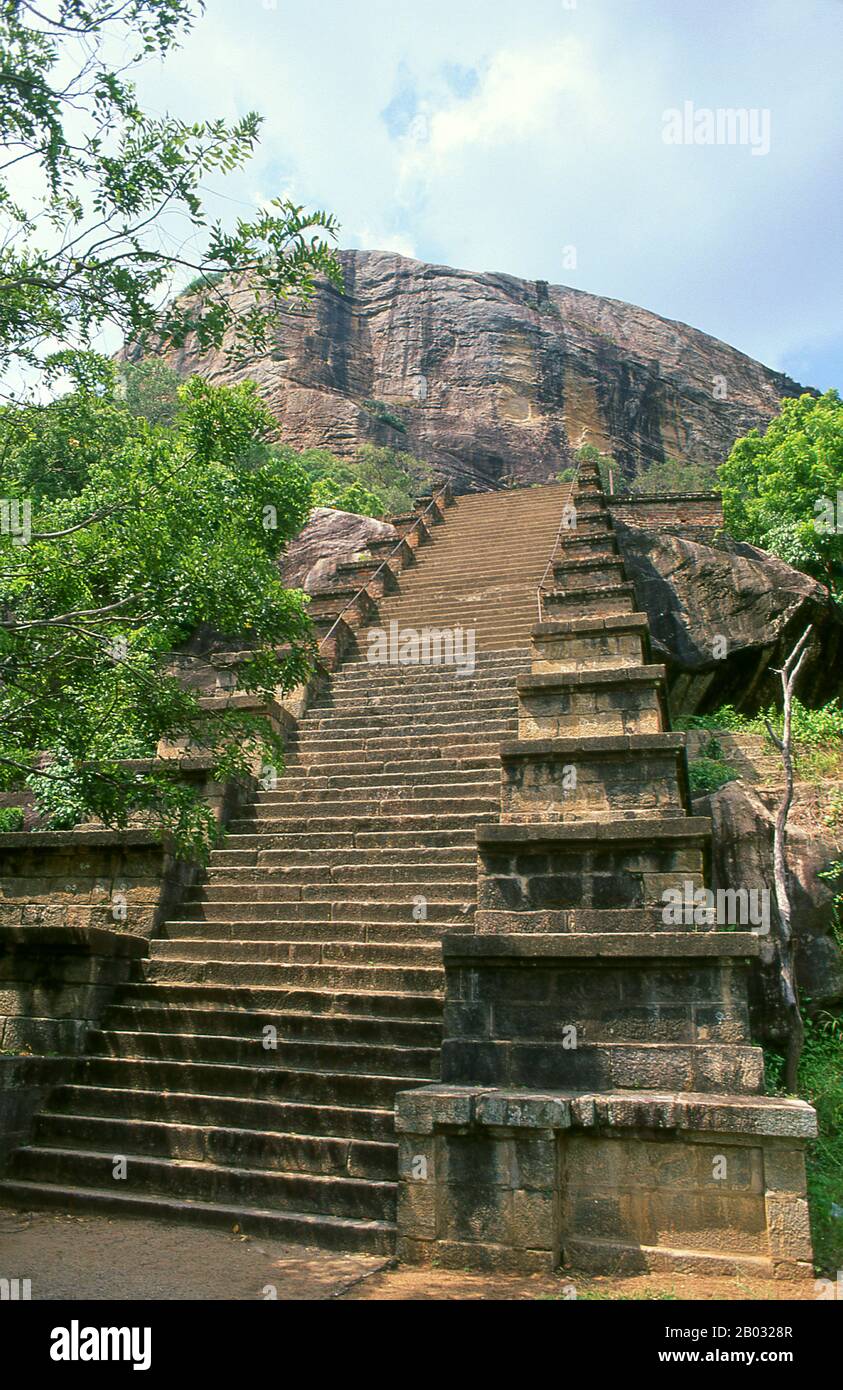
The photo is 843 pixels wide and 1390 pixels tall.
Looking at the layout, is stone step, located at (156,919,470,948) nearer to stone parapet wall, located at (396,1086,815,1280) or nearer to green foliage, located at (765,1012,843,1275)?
stone parapet wall, located at (396,1086,815,1280)

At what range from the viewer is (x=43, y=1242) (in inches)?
198

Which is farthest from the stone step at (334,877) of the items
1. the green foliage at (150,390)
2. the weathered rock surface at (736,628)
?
the green foliage at (150,390)

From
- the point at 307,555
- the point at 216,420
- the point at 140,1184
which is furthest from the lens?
the point at 307,555

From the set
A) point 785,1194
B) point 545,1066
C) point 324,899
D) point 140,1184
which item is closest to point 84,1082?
point 140,1184

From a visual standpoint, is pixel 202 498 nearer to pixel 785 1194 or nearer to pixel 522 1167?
pixel 522 1167

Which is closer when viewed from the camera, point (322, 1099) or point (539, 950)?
point (539, 950)

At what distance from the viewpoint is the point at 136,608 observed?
20.0ft

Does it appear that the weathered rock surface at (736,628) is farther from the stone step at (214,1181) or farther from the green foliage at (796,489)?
the stone step at (214,1181)

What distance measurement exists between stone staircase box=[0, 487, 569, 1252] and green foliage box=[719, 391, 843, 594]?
9.73m

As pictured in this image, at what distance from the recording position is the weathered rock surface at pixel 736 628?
46.8 feet

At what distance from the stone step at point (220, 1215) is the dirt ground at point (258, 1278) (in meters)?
0.09

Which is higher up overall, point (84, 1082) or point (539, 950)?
point (539, 950)

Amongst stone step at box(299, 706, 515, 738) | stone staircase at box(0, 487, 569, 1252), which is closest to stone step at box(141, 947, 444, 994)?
stone staircase at box(0, 487, 569, 1252)

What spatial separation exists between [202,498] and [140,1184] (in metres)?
4.41
